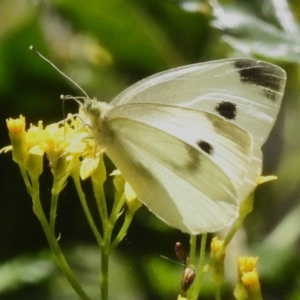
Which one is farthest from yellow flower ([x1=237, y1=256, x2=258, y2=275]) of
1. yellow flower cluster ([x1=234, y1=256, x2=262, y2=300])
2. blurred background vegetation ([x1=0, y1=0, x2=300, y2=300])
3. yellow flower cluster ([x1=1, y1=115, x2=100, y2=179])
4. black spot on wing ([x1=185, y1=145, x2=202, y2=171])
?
blurred background vegetation ([x1=0, y1=0, x2=300, y2=300])

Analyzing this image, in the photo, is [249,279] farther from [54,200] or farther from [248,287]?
[54,200]

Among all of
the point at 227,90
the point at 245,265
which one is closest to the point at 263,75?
the point at 227,90

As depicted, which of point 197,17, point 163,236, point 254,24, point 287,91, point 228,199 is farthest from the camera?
point 287,91

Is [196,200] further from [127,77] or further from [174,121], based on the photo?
[127,77]

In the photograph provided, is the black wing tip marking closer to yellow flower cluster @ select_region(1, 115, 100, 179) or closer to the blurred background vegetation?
yellow flower cluster @ select_region(1, 115, 100, 179)

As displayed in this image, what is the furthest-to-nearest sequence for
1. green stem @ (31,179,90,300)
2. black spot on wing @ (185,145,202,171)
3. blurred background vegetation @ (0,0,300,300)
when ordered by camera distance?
blurred background vegetation @ (0,0,300,300), black spot on wing @ (185,145,202,171), green stem @ (31,179,90,300)

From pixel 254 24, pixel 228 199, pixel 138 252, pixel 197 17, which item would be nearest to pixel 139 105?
pixel 228 199
